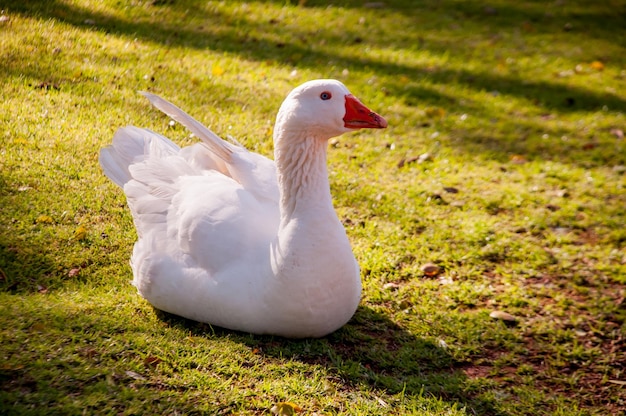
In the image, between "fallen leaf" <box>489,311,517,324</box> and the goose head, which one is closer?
the goose head

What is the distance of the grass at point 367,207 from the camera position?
3.47 metres

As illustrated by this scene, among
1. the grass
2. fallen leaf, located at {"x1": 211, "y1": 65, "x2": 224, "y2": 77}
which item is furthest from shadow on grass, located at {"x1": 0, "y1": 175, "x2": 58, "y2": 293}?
fallen leaf, located at {"x1": 211, "y1": 65, "x2": 224, "y2": 77}

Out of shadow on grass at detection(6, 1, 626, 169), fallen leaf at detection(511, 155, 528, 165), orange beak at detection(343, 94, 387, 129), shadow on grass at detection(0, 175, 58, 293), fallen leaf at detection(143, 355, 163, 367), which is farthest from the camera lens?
shadow on grass at detection(6, 1, 626, 169)

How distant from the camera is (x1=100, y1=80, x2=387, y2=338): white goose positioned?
11.4 feet

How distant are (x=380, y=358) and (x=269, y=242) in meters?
0.95

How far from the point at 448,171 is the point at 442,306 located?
1.99 meters

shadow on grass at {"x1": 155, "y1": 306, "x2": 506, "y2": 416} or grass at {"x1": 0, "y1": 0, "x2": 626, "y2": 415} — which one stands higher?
grass at {"x1": 0, "y1": 0, "x2": 626, "y2": 415}

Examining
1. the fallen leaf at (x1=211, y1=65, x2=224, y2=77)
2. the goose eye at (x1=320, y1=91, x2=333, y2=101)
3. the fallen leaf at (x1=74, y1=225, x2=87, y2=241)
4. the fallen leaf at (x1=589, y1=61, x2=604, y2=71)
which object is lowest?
the fallen leaf at (x1=74, y1=225, x2=87, y2=241)

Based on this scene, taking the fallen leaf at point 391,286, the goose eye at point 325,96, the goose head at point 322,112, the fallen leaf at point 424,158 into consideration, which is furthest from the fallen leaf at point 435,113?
the goose eye at point 325,96

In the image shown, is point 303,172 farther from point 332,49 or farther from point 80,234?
point 332,49

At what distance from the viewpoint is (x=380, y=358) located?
3820mm

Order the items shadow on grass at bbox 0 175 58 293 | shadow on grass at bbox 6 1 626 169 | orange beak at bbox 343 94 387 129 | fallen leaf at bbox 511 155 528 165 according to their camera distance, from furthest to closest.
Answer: shadow on grass at bbox 6 1 626 169
fallen leaf at bbox 511 155 528 165
shadow on grass at bbox 0 175 58 293
orange beak at bbox 343 94 387 129

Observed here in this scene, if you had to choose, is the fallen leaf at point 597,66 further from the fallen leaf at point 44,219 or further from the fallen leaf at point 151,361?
the fallen leaf at point 151,361

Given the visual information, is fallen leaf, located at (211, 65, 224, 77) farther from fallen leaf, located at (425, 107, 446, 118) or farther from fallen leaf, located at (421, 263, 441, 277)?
fallen leaf, located at (421, 263, 441, 277)
